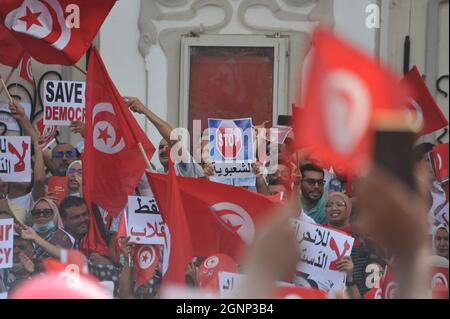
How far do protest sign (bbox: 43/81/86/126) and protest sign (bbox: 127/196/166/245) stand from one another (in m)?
1.22

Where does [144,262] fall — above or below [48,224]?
below

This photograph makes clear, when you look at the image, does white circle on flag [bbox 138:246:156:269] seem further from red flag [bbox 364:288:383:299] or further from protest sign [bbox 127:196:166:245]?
red flag [bbox 364:288:383:299]

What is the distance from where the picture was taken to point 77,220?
5621 millimetres

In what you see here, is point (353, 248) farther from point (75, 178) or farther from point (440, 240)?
point (75, 178)

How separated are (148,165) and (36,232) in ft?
2.34

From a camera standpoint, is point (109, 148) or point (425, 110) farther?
point (425, 110)

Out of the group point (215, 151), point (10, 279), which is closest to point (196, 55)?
point (215, 151)

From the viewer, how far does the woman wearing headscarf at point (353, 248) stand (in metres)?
5.22

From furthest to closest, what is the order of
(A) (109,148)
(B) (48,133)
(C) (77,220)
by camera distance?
1. (B) (48,133)
2. (A) (109,148)
3. (C) (77,220)

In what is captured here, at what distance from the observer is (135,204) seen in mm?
5477

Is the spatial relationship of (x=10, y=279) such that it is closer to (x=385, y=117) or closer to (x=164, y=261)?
(x=164, y=261)

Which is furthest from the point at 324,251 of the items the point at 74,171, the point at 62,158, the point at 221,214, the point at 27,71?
the point at 27,71

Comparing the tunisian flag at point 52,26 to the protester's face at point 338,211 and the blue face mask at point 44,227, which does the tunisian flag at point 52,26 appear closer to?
the blue face mask at point 44,227

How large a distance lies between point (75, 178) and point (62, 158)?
0.76 ft
